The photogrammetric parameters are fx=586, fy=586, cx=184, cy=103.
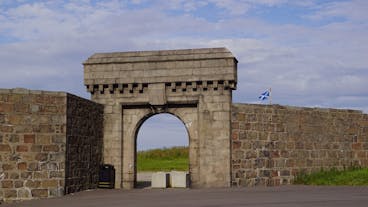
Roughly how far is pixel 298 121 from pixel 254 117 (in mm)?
2028

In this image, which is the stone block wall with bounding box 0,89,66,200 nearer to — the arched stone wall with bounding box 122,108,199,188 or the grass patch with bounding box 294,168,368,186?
the arched stone wall with bounding box 122,108,199,188

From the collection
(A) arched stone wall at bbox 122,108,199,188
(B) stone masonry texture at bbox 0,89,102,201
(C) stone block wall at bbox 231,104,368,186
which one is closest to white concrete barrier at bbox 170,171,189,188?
(A) arched stone wall at bbox 122,108,199,188

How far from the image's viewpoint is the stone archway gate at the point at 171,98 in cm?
2005

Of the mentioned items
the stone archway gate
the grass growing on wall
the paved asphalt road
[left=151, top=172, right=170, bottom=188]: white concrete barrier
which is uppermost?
the stone archway gate

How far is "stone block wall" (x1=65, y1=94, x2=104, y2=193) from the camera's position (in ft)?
57.4

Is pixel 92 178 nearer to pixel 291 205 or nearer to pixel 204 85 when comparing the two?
pixel 204 85

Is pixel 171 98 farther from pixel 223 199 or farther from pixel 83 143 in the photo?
pixel 223 199

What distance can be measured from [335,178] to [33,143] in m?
10.6

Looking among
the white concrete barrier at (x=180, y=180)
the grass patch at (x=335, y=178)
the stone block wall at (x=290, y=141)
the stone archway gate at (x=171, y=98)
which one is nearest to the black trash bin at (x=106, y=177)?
the stone archway gate at (x=171, y=98)

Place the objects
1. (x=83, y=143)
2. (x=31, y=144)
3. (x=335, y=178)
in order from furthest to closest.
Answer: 1. (x=335, y=178)
2. (x=83, y=143)
3. (x=31, y=144)

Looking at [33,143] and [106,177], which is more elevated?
[33,143]

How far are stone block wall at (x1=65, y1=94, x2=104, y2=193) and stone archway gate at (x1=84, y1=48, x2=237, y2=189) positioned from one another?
705 millimetres

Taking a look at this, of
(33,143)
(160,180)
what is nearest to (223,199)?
(33,143)

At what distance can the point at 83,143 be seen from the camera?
61.3 ft
